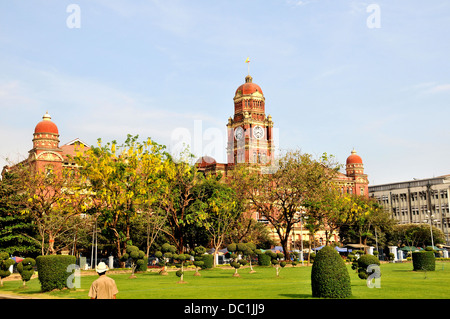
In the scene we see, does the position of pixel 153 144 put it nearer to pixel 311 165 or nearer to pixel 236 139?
pixel 311 165

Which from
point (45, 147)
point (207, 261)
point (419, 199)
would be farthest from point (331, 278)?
point (419, 199)

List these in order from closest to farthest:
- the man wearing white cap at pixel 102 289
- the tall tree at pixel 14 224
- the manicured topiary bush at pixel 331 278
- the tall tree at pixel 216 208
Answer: the man wearing white cap at pixel 102 289, the manicured topiary bush at pixel 331 278, the tall tree at pixel 14 224, the tall tree at pixel 216 208

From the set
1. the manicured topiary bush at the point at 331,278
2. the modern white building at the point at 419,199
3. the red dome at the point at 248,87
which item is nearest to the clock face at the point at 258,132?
the red dome at the point at 248,87

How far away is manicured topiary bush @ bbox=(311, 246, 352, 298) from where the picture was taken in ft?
53.4

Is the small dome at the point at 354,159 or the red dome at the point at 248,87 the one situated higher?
the red dome at the point at 248,87

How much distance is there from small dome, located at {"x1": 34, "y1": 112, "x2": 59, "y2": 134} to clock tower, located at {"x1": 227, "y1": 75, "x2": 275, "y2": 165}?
122 feet

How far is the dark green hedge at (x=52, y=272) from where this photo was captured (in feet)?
66.5

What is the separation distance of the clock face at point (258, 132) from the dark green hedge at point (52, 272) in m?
76.1

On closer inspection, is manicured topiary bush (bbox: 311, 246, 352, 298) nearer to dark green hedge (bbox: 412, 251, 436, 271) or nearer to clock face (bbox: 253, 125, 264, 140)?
dark green hedge (bbox: 412, 251, 436, 271)

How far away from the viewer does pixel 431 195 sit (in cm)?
9994

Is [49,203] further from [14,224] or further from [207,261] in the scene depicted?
[207,261]

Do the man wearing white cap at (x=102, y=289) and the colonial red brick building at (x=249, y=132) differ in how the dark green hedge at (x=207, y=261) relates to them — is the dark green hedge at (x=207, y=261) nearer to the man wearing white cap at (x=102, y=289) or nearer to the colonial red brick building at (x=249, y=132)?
the man wearing white cap at (x=102, y=289)

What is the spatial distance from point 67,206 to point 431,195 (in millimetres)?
83690
